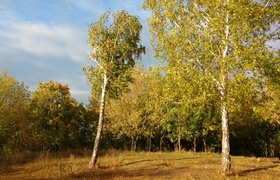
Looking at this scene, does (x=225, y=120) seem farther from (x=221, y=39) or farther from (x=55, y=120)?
(x=55, y=120)

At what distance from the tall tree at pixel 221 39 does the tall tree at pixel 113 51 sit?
281 centimetres

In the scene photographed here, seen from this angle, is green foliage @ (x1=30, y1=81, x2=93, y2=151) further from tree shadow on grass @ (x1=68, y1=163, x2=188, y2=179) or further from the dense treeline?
tree shadow on grass @ (x1=68, y1=163, x2=188, y2=179)

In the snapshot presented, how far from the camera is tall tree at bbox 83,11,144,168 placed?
26.0 m

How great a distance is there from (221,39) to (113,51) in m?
9.34

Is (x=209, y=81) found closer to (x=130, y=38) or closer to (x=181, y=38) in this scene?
(x=181, y=38)

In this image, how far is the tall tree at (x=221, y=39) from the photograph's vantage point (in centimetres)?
1789

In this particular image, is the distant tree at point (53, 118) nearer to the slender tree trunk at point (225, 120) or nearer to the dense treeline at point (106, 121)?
the dense treeline at point (106, 121)

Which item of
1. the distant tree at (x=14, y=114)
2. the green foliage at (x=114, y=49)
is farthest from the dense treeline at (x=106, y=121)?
the green foliage at (x=114, y=49)

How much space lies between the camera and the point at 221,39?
20.2 m

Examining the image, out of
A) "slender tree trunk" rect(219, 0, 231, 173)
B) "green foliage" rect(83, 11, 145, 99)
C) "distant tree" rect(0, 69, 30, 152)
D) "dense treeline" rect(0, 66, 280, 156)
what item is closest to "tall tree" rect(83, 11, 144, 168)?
"green foliage" rect(83, 11, 145, 99)

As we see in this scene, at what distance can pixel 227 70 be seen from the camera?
18906 mm

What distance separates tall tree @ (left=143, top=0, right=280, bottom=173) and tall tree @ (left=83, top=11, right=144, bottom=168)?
9.23 feet

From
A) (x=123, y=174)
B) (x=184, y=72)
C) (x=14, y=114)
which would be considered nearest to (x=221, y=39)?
(x=184, y=72)

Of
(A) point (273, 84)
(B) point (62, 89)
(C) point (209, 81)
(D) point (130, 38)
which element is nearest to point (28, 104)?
(B) point (62, 89)
